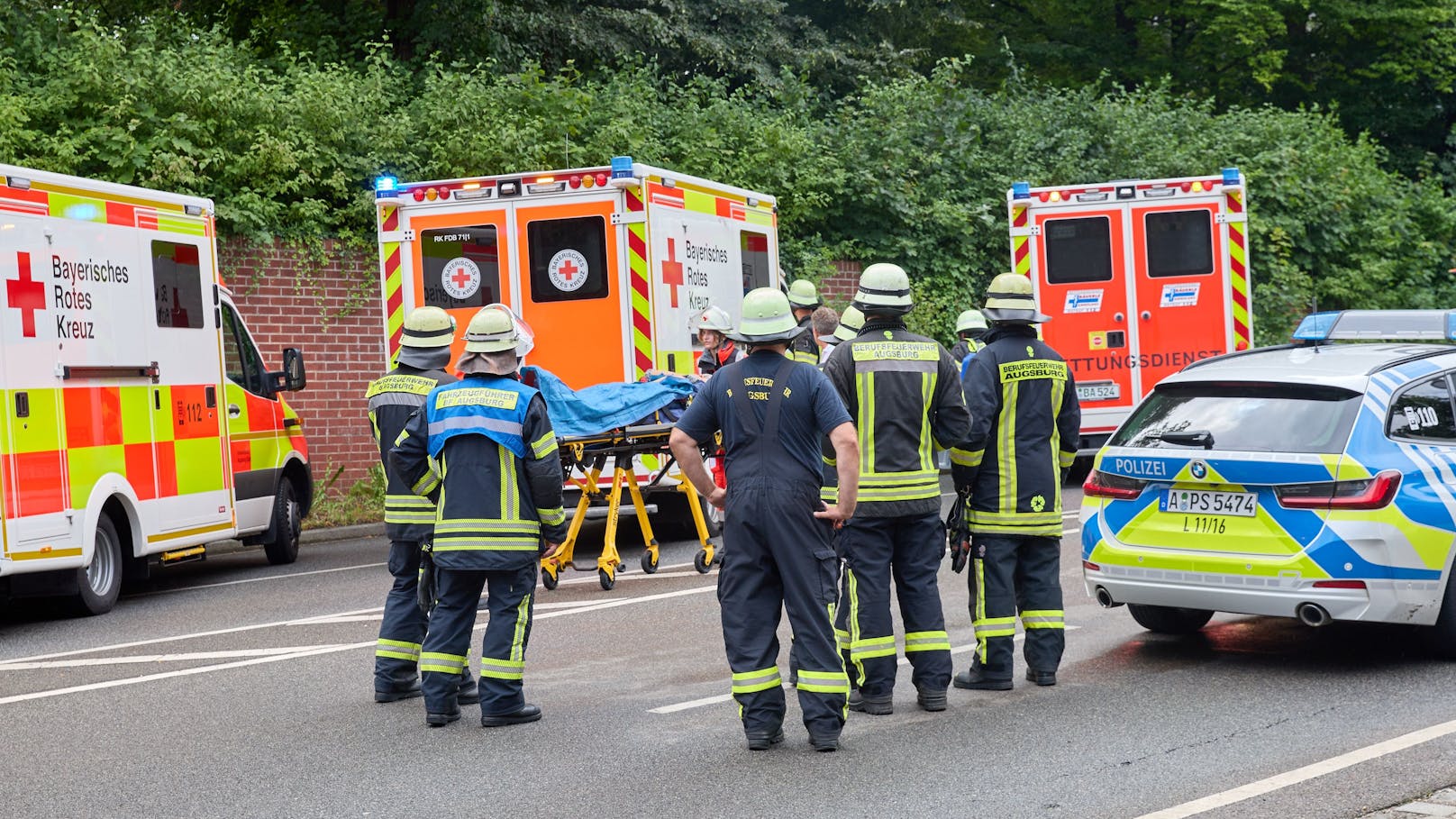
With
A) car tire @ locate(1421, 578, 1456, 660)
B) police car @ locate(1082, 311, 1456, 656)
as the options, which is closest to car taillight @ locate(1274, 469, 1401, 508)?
police car @ locate(1082, 311, 1456, 656)

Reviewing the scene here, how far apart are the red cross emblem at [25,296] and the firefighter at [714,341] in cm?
438

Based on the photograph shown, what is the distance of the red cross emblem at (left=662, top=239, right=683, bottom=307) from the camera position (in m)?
12.9

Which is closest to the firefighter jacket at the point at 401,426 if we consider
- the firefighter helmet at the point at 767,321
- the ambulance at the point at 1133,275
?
the firefighter helmet at the point at 767,321

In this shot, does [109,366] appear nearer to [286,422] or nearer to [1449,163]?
[286,422]

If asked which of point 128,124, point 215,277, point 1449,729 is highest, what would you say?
point 128,124

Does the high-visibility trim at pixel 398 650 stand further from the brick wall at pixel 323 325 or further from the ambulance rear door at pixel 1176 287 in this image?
the ambulance rear door at pixel 1176 287

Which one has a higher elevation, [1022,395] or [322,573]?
[1022,395]

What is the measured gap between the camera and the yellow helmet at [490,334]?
7.06 meters

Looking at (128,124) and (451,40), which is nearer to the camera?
(128,124)

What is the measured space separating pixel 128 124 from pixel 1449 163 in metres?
25.9

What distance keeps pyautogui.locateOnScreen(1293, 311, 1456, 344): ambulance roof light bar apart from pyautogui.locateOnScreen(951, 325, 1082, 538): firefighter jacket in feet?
22.6

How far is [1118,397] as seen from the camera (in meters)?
17.0

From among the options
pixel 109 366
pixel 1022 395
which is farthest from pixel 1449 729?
pixel 109 366

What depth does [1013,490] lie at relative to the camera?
751 centimetres
